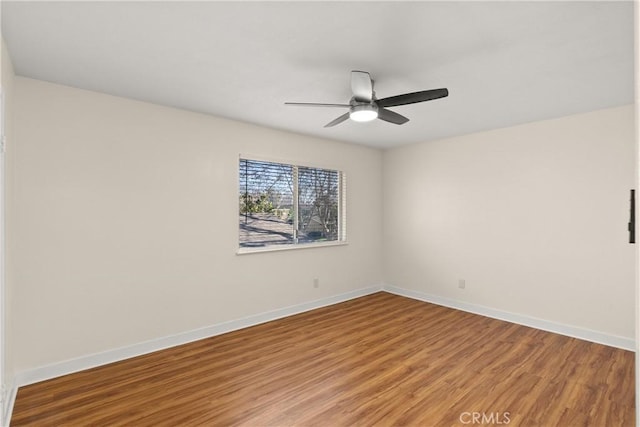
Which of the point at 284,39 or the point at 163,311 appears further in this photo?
the point at 163,311

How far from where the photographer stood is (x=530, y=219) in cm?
393

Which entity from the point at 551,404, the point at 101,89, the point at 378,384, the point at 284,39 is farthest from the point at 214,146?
the point at 551,404

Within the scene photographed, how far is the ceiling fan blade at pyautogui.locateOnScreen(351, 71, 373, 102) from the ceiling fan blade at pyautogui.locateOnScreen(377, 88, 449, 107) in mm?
126

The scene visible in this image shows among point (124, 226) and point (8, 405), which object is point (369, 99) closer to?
point (124, 226)

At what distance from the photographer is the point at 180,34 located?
1973mm

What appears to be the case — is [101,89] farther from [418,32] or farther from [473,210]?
[473,210]

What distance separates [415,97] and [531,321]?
3.25m

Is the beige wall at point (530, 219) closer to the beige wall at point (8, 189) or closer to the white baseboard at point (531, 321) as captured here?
the white baseboard at point (531, 321)

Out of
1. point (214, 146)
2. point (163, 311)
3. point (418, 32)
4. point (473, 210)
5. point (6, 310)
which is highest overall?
point (418, 32)

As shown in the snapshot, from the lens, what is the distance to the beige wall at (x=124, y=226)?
2637mm

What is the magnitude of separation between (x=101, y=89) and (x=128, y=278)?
1.72 metres

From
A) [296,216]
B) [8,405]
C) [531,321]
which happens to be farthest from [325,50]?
[531,321]

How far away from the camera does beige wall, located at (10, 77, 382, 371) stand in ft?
8.65

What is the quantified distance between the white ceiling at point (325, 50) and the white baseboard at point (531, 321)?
2391 mm
